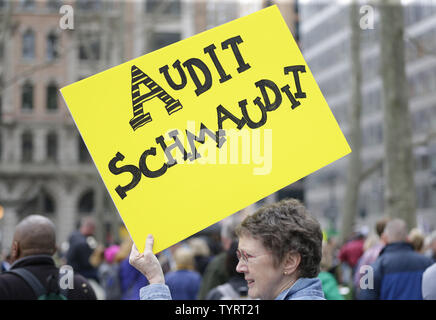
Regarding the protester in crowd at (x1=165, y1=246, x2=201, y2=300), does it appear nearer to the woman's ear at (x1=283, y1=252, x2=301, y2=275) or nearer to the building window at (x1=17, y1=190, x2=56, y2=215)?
the woman's ear at (x1=283, y1=252, x2=301, y2=275)

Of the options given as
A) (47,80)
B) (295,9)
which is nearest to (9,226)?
(47,80)

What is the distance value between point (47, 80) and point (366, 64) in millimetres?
33396

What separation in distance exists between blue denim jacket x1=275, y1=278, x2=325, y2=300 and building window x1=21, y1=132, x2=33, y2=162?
5349cm

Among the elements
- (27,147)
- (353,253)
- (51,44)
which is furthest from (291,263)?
(27,147)

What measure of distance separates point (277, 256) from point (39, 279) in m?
1.75

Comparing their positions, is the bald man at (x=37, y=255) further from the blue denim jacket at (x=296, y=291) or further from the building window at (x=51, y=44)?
the building window at (x=51, y=44)

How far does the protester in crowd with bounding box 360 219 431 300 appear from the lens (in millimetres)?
6336

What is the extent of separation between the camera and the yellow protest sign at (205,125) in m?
3.43

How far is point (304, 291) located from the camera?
289 cm

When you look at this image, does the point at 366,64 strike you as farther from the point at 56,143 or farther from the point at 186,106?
the point at 186,106

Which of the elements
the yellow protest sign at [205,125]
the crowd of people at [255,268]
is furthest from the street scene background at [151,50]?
the yellow protest sign at [205,125]

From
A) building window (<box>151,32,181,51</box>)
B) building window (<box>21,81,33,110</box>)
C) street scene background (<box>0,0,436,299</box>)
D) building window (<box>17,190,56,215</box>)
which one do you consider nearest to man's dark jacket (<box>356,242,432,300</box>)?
street scene background (<box>0,0,436,299</box>)

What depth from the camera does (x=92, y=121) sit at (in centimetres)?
353

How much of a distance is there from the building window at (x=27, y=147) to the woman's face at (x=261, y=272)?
175 ft
